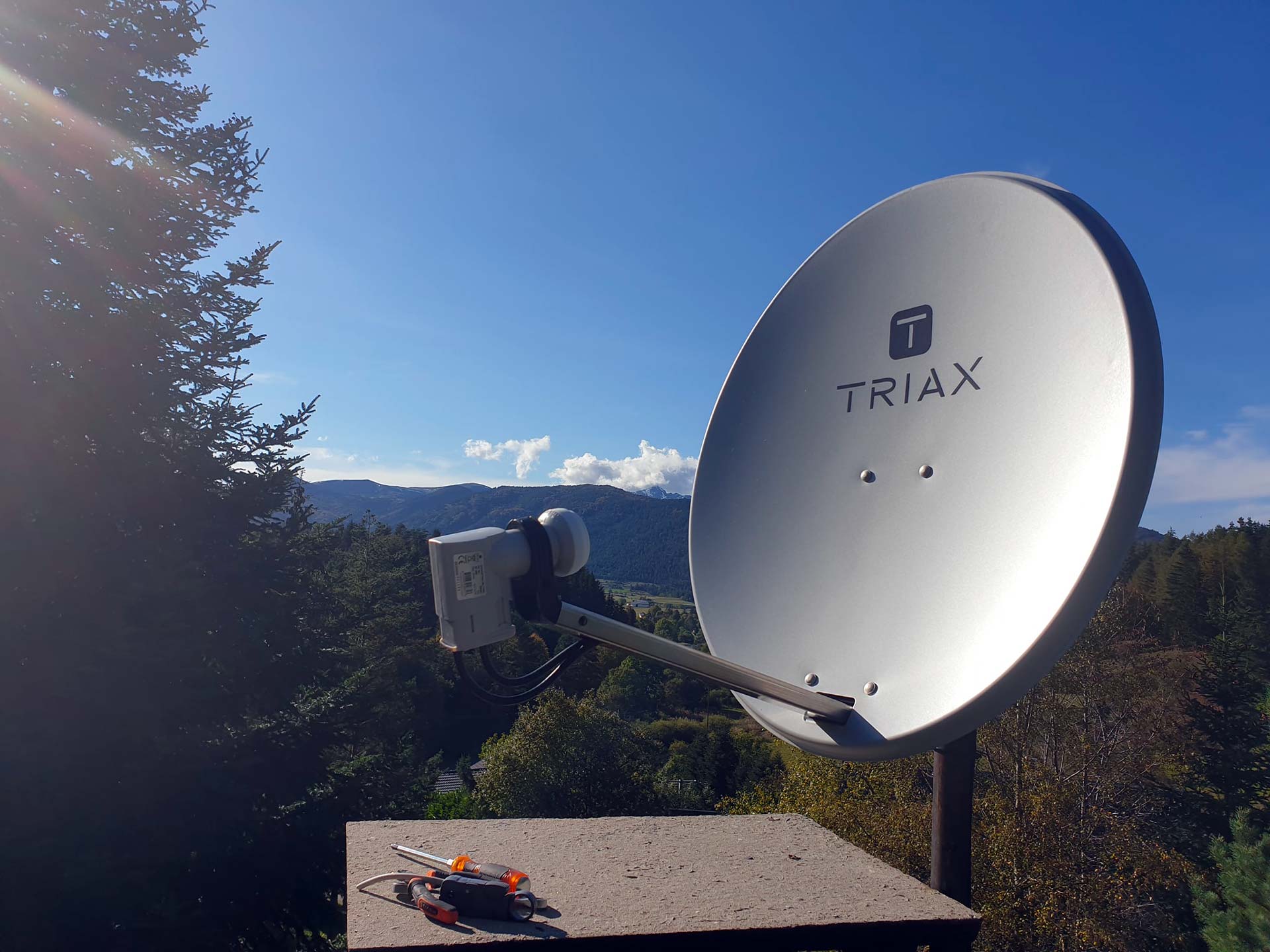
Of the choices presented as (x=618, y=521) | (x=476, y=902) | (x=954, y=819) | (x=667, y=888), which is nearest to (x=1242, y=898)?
(x=954, y=819)

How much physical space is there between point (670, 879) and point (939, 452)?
1.58m

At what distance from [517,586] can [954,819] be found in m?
2.74

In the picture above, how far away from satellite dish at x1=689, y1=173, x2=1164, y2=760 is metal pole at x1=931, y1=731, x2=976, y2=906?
151 cm

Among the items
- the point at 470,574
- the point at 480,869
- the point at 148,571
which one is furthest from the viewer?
the point at 148,571

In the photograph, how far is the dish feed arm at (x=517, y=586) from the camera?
1671 mm

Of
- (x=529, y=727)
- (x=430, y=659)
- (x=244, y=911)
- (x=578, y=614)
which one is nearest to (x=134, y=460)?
(x=244, y=911)

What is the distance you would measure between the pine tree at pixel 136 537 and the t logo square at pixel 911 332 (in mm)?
5821

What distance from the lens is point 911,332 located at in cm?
241

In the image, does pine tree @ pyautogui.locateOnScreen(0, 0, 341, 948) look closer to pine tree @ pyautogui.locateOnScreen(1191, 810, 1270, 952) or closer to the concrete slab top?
the concrete slab top

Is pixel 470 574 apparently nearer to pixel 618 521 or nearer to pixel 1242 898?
pixel 1242 898

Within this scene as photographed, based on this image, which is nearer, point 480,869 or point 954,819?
point 480,869

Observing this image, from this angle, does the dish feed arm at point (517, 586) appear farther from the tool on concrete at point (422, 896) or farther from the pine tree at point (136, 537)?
the pine tree at point (136, 537)

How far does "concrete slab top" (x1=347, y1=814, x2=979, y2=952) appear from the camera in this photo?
2.00 m

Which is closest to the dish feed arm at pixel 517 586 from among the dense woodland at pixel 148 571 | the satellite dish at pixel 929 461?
the satellite dish at pixel 929 461
